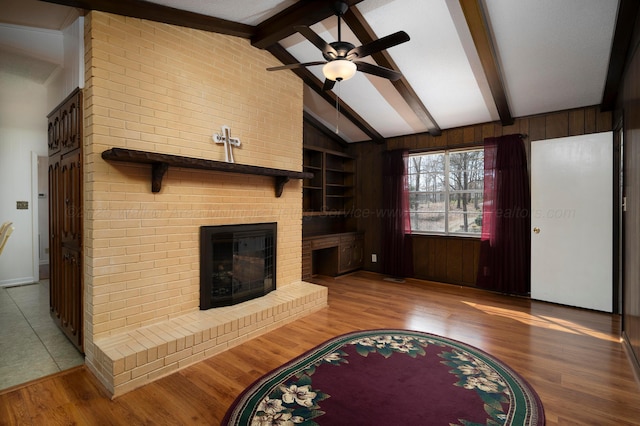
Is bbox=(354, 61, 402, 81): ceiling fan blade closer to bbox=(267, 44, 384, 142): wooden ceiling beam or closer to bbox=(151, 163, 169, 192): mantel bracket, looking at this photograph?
bbox=(267, 44, 384, 142): wooden ceiling beam

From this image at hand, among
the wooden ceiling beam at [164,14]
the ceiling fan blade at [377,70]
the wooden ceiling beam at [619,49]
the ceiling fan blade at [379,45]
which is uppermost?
the wooden ceiling beam at [164,14]

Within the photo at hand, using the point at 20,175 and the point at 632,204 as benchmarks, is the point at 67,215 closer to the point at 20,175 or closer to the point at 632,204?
the point at 20,175

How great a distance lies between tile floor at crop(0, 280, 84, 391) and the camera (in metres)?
2.29

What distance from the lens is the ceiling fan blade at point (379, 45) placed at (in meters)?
2.21

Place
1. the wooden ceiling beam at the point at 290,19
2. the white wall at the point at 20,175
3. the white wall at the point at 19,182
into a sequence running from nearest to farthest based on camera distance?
the wooden ceiling beam at the point at 290,19, the white wall at the point at 20,175, the white wall at the point at 19,182

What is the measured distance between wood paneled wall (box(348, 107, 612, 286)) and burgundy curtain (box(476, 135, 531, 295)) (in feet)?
0.70

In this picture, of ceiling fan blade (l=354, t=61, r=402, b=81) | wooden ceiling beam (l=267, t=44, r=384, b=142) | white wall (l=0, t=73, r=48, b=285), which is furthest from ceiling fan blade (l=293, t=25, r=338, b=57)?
white wall (l=0, t=73, r=48, b=285)

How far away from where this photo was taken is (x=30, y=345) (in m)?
2.69

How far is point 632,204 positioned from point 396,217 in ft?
9.96

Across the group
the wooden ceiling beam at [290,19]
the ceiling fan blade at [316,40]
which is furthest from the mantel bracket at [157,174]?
the wooden ceiling beam at [290,19]

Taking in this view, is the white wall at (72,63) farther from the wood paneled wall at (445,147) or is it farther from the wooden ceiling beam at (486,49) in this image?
the wood paneled wall at (445,147)

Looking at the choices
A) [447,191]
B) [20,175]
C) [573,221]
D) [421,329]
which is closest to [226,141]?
[421,329]

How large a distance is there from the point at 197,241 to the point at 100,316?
0.92m

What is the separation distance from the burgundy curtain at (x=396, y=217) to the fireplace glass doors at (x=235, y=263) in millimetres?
2484
